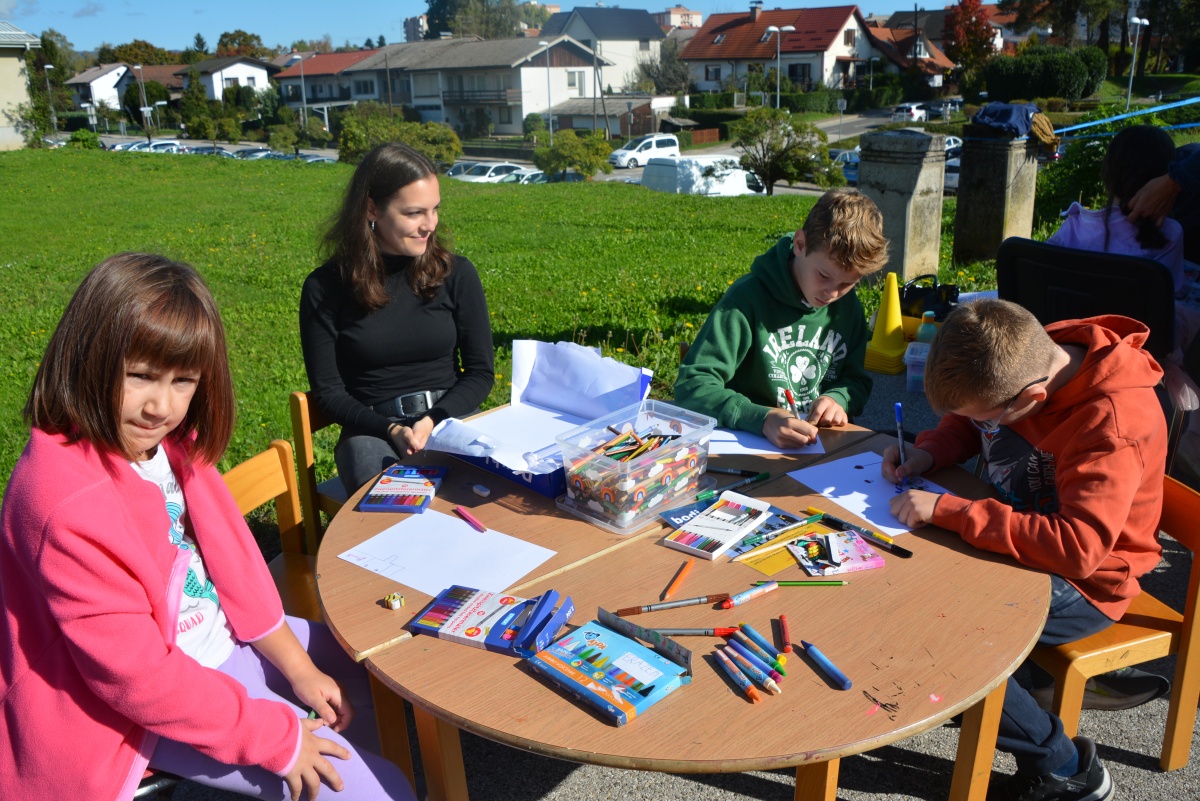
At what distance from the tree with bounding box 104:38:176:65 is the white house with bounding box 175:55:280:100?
45.3 ft

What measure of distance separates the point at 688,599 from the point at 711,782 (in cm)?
93

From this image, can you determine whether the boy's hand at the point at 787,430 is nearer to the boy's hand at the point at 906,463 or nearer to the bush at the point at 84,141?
the boy's hand at the point at 906,463

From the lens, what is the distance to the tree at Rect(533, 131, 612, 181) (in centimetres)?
2906

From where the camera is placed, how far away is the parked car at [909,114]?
140 ft

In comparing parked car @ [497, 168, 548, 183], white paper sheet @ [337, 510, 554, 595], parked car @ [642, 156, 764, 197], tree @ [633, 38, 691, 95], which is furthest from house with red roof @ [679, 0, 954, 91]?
white paper sheet @ [337, 510, 554, 595]

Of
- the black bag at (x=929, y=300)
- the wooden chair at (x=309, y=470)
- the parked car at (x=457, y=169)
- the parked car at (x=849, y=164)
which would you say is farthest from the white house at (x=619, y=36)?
the wooden chair at (x=309, y=470)

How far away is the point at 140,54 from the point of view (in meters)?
79.8

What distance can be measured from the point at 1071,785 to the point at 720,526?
Result: 1.11 meters

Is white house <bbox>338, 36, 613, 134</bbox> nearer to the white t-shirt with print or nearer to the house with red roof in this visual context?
the house with red roof

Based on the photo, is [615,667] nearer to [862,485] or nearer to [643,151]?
[862,485]

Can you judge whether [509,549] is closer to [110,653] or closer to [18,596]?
[110,653]

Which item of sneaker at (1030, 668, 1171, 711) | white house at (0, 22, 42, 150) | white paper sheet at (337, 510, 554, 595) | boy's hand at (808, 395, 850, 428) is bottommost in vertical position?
sneaker at (1030, 668, 1171, 711)

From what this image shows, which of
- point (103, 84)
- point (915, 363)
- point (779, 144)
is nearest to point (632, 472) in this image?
point (915, 363)

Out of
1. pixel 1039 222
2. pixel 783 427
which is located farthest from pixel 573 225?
pixel 783 427
